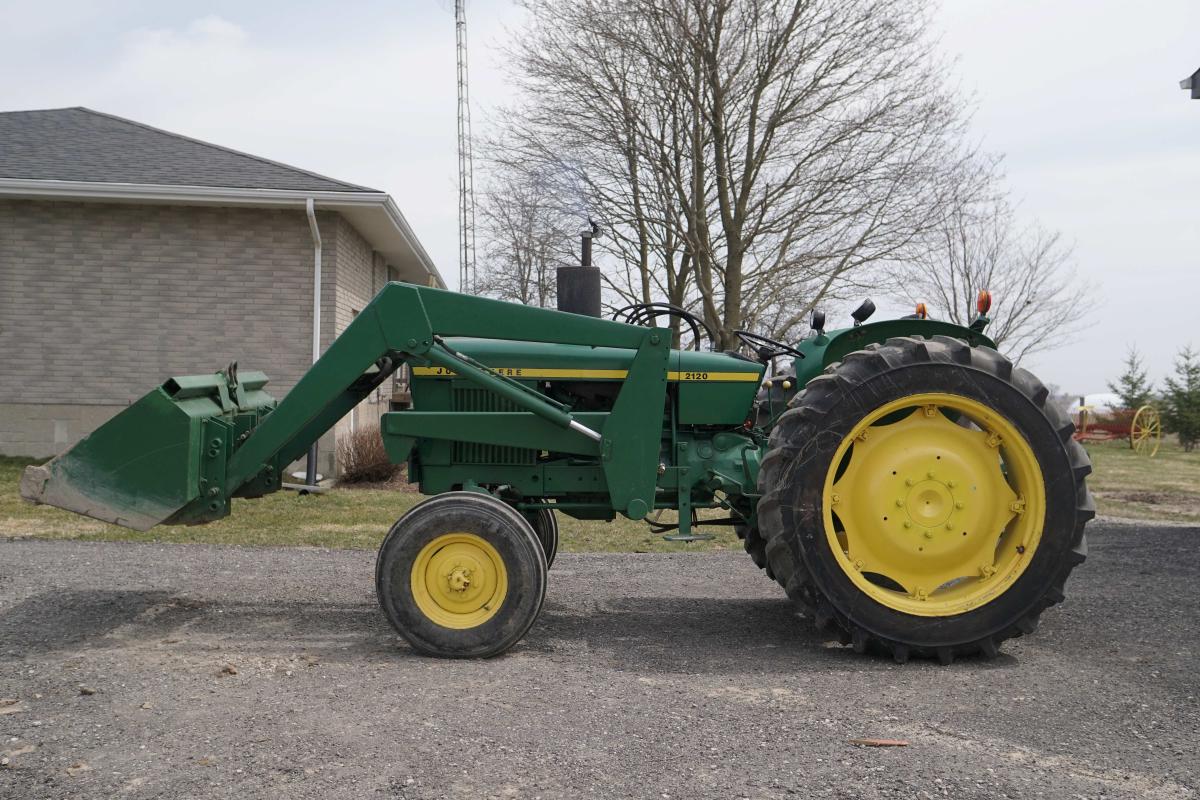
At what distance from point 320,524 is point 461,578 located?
504 cm

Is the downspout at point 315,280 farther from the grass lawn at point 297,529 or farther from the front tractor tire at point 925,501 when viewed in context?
the front tractor tire at point 925,501

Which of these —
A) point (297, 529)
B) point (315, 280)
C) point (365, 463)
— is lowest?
point (297, 529)

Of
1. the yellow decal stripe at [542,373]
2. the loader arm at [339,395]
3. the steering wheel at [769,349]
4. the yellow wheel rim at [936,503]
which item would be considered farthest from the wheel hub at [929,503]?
the yellow decal stripe at [542,373]

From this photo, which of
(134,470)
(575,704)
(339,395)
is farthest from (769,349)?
(134,470)

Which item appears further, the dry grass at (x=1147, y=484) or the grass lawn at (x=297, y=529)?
the dry grass at (x=1147, y=484)

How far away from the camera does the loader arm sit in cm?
497

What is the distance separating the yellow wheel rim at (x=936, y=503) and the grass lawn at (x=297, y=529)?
2.99m

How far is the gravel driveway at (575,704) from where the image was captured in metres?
3.19

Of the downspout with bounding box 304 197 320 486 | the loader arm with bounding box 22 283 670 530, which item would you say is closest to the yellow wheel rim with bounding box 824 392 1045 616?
the loader arm with bounding box 22 283 670 530

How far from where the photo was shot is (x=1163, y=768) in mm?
A: 3367

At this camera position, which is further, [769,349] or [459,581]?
[769,349]

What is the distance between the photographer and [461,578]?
470cm

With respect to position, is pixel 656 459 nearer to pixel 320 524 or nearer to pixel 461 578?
pixel 461 578

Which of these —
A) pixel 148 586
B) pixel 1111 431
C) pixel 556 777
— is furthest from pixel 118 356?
pixel 1111 431
